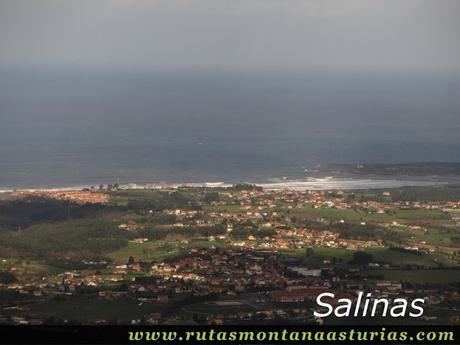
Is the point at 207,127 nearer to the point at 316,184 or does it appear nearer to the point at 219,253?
the point at 316,184

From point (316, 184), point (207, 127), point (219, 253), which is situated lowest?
point (219, 253)

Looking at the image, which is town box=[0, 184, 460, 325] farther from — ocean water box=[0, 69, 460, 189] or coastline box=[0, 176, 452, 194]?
ocean water box=[0, 69, 460, 189]

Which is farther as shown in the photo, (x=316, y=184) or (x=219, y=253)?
(x=316, y=184)

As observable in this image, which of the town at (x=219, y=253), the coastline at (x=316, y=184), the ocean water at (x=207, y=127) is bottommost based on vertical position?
the town at (x=219, y=253)

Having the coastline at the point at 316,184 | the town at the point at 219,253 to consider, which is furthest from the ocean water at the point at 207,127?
the town at the point at 219,253

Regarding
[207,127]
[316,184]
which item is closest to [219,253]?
[316,184]

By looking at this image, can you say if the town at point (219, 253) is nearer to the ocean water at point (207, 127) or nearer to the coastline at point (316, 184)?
the coastline at point (316, 184)

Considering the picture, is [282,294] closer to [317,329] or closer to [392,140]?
[317,329]

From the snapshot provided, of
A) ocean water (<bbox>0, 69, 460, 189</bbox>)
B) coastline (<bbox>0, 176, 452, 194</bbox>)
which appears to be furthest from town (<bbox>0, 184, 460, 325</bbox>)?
ocean water (<bbox>0, 69, 460, 189</bbox>)

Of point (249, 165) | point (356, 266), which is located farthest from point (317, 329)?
point (249, 165)

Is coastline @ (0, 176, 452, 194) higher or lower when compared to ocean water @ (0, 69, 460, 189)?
lower
